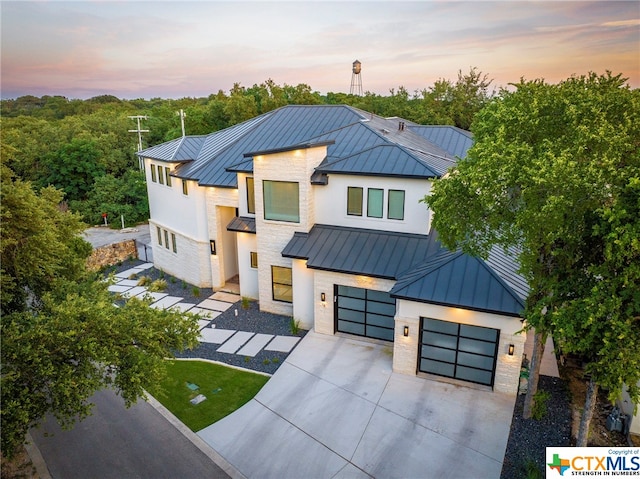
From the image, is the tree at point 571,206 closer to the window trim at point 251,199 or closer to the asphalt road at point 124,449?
the asphalt road at point 124,449

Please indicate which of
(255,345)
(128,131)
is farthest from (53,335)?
(128,131)

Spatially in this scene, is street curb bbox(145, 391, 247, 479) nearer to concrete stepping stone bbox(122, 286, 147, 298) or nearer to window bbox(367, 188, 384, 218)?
concrete stepping stone bbox(122, 286, 147, 298)

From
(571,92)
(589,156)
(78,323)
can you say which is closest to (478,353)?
(589,156)

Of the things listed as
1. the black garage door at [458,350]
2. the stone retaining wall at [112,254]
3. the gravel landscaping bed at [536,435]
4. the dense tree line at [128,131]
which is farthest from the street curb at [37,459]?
the dense tree line at [128,131]

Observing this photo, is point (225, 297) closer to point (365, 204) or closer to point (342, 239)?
point (342, 239)

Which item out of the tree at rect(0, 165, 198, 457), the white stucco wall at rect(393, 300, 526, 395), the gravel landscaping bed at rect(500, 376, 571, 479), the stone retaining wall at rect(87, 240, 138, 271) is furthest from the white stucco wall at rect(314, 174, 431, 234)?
the stone retaining wall at rect(87, 240, 138, 271)

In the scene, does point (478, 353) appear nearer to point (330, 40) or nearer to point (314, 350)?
point (314, 350)

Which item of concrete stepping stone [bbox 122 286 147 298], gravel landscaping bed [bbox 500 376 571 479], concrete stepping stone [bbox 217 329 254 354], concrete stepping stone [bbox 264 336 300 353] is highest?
gravel landscaping bed [bbox 500 376 571 479]
